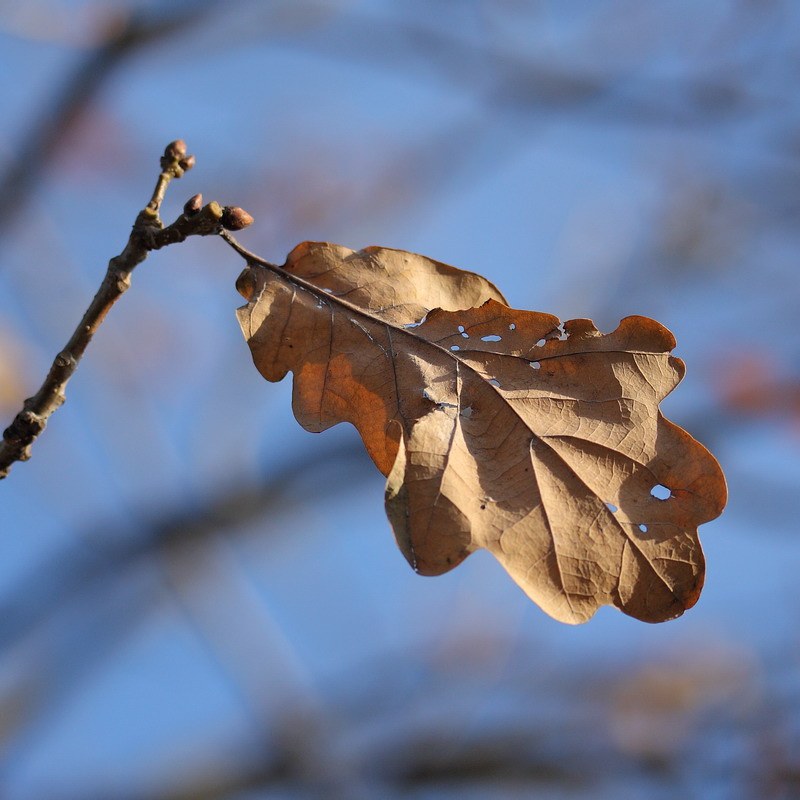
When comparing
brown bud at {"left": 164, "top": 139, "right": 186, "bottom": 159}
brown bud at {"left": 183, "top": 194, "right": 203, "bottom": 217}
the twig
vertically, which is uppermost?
brown bud at {"left": 164, "top": 139, "right": 186, "bottom": 159}

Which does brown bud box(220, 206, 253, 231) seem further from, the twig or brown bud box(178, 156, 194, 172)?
brown bud box(178, 156, 194, 172)

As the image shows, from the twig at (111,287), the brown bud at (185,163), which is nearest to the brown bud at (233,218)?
the twig at (111,287)

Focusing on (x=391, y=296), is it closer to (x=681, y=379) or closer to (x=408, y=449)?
(x=408, y=449)

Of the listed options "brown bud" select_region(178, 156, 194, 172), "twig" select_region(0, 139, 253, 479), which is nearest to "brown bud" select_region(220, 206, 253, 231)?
"twig" select_region(0, 139, 253, 479)

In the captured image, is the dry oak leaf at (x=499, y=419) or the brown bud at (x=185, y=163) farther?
the brown bud at (x=185, y=163)

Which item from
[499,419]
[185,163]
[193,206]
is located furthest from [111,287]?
[499,419]

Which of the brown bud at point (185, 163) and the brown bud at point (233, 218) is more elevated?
the brown bud at point (185, 163)

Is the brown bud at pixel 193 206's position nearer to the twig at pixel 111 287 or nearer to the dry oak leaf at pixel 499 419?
the twig at pixel 111 287
